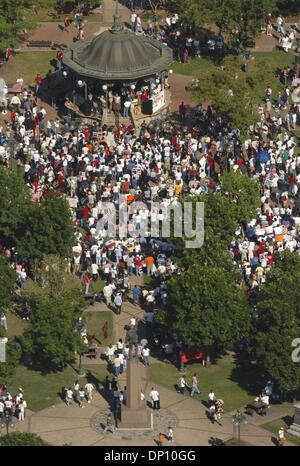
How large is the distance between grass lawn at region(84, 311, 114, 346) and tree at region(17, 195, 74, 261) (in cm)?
464

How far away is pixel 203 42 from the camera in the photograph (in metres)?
129

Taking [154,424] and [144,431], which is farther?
[154,424]

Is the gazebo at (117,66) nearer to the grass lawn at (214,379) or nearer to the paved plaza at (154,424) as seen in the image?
the grass lawn at (214,379)

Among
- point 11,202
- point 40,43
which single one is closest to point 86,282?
point 11,202

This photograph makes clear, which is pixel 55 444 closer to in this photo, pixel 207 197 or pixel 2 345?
pixel 2 345

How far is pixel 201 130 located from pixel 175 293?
27531 millimetres

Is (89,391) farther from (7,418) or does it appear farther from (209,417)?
(209,417)

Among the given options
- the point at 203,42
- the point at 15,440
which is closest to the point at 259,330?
the point at 15,440

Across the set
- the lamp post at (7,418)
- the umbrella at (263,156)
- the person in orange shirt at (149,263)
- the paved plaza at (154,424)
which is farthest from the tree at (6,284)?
the umbrella at (263,156)

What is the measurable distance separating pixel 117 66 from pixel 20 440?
46171 millimetres

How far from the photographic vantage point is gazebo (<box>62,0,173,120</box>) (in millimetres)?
117125

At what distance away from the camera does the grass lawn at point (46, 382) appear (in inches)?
3497

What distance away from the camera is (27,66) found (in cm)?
12512

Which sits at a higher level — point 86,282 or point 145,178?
point 145,178
